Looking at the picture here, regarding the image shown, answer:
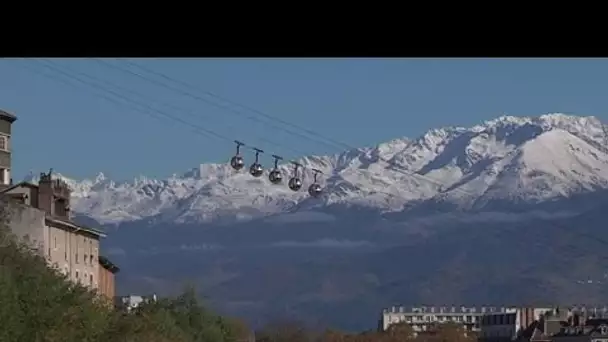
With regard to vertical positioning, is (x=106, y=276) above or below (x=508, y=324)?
below

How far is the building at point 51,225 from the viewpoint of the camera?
64312mm

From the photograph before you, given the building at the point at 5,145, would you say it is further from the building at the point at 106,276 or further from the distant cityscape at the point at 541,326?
the distant cityscape at the point at 541,326

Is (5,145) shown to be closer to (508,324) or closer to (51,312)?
(51,312)

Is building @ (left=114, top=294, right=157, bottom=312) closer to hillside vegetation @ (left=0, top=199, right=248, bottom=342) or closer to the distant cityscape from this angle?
hillside vegetation @ (left=0, top=199, right=248, bottom=342)

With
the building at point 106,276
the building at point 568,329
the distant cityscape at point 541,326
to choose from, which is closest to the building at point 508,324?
the distant cityscape at point 541,326

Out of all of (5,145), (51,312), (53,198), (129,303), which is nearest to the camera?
(51,312)

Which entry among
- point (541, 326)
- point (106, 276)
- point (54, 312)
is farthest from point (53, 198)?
point (541, 326)

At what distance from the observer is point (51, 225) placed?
→ 220 ft

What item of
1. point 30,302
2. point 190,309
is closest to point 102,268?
point 190,309

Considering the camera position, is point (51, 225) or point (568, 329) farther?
point (568, 329)
